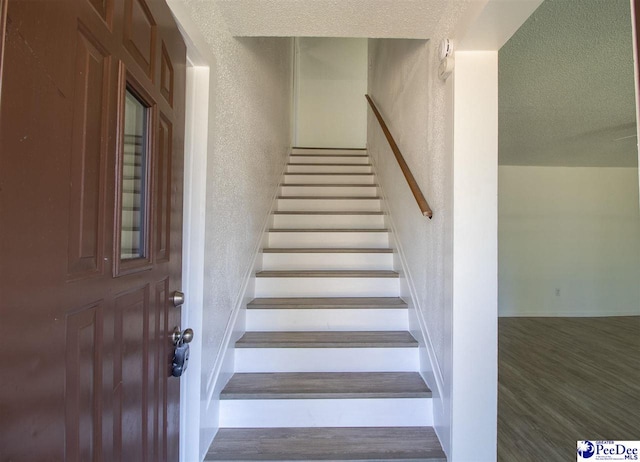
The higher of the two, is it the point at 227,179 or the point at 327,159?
the point at 327,159

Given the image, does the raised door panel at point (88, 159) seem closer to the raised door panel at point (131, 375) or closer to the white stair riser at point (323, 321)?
the raised door panel at point (131, 375)

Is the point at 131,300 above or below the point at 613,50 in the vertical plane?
below

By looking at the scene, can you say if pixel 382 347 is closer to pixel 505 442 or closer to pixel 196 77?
pixel 505 442

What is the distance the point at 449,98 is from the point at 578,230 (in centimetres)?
489

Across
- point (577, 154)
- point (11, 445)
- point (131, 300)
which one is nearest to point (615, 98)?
point (577, 154)

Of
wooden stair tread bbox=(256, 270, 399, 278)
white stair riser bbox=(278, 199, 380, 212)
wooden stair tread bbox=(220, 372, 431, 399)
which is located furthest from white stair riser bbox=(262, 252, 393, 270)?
wooden stair tread bbox=(220, 372, 431, 399)

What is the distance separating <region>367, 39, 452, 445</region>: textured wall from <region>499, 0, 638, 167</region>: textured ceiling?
63cm

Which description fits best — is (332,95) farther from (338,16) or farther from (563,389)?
(563,389)

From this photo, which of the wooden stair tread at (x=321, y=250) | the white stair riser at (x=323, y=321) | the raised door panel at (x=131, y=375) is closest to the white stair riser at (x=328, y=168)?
the wooden stair tread at (x=321, y=250)

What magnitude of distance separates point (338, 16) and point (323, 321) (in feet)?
5.36

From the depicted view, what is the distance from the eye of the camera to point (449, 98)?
4.78 ft

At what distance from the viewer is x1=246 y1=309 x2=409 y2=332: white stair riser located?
6.75 feet

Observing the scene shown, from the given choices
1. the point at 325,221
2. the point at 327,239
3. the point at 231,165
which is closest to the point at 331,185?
the point at 325,221

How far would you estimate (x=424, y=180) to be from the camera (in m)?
1.84
